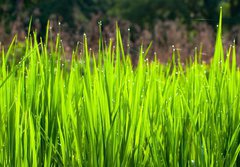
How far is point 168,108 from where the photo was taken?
2.02m

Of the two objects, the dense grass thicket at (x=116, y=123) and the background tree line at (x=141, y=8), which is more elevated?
the background tree line at (x=141, y=8)

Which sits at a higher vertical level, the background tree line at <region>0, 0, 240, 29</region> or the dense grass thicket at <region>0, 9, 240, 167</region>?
the background tree line at <region>0, 0, 240, 29</region>

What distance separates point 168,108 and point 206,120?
0.55ft

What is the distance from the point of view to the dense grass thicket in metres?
1.92

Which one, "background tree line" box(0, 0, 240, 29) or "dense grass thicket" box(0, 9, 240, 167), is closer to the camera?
"dense grass thicket" box(0, 9, 240, 167)

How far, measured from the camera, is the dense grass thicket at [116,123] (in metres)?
1.92

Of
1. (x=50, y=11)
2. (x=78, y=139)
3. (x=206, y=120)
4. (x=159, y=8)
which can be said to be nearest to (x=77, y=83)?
(x=78, y=139)

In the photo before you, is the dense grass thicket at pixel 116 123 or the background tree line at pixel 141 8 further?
the background tree line at pixel 141 8

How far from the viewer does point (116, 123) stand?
1.93 metres

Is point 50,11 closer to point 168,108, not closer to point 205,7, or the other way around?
point 205,7

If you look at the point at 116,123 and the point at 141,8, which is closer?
the point at 116,123

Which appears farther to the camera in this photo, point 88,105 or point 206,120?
point 206,120

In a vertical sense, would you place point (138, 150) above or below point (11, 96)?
below

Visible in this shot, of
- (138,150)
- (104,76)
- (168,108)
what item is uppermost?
(104,76)
